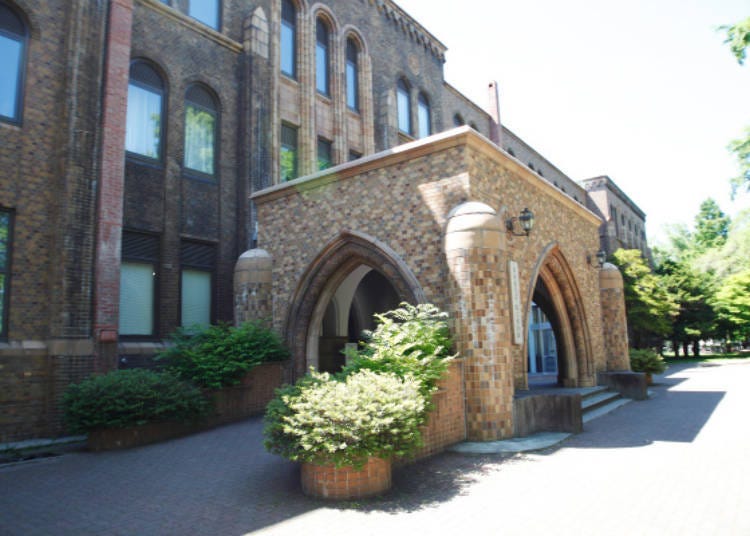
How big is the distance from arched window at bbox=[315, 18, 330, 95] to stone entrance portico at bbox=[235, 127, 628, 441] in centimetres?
659

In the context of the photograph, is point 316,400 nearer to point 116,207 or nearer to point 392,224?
point 392,224

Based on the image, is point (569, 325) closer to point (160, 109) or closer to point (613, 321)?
point (613, 321)

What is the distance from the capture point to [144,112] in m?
12.2

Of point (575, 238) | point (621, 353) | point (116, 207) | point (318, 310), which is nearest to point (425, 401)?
point (318, 310)

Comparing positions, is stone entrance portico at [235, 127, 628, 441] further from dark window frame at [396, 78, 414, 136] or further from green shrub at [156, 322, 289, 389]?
dark window frame at [396, 78, 414, 136]

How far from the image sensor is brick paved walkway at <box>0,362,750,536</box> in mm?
4766

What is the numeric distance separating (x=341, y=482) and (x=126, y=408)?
14.0ft

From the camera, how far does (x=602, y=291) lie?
1550 centimetres

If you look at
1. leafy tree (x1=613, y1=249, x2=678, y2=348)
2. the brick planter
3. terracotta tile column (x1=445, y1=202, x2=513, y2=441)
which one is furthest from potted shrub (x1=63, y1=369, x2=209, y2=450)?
leafy tree (x1=613, y1=249, x2=678, y2=348)

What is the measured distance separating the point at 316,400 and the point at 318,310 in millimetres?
5806

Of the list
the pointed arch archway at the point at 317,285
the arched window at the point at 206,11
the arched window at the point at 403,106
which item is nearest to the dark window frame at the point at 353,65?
the arched window at the point at 403,106

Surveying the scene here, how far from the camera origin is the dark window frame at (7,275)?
29.6 feet

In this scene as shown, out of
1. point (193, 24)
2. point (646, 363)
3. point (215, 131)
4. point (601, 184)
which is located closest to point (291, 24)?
point (193, 24)

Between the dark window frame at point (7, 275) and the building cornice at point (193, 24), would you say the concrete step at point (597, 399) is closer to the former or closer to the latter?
the dark window frame at point (7, 275)
